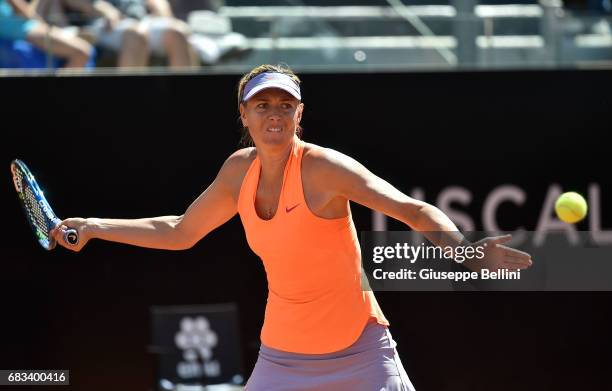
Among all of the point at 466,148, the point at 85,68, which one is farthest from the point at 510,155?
the point at 85,68

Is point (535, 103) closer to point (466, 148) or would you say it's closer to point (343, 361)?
point (466, 148)

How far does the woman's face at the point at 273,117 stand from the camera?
128 inches

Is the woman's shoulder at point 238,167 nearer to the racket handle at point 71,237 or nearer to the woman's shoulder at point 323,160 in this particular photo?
the woman's shoulder at point 323,160

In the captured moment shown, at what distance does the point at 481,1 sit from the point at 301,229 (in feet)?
11.4

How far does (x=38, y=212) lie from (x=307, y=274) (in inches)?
52.1

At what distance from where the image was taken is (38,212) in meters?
3.98

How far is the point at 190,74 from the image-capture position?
602 centimetres

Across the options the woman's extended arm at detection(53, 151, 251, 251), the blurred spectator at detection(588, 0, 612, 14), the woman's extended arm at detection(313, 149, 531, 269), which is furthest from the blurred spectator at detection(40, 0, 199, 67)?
the woman's extended arm at detection(313, 149, 531, 269)

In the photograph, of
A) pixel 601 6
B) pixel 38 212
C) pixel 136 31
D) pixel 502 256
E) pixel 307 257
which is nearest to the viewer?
pixel 502 256

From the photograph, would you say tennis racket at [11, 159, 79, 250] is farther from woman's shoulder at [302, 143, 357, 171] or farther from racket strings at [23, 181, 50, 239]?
woman's shoulder at [302, 143, 357, 171]

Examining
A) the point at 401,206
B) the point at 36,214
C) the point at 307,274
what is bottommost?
the point at 307,274

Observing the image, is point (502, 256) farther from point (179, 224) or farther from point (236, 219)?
point (236, 219)

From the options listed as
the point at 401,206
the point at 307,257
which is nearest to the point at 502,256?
the point at 401,206

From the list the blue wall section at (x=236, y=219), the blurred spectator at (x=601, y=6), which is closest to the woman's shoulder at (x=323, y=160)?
the blue wall section at (x=236, y=219)
